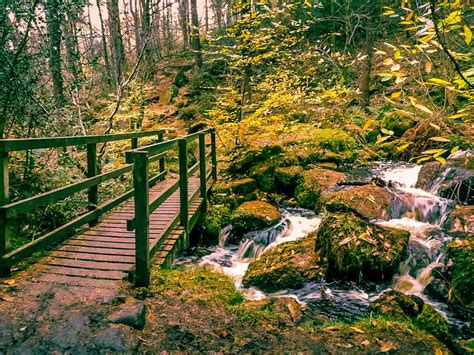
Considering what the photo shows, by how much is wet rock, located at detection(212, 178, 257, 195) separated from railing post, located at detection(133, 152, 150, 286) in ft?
15.8

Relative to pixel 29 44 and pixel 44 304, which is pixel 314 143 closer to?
pixel 29 44

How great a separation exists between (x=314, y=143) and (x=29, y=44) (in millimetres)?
7894

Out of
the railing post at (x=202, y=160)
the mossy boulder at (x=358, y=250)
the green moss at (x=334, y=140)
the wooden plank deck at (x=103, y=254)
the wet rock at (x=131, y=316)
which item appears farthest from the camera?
the green moss at (x=334, y=140)

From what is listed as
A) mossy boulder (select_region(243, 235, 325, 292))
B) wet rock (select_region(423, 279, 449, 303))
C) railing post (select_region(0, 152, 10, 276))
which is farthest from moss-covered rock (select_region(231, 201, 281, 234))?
railing post (select_region(0, 152, 10, 276))

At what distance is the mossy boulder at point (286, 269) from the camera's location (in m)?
5.52

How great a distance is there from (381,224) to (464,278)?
2361 millimetres

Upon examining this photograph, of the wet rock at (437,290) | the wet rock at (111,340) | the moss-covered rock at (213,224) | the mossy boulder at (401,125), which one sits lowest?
the wet rock at (437,290)

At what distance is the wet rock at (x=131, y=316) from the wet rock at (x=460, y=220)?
19.5ft

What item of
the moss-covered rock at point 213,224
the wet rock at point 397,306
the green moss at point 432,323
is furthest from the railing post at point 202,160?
the green moss at point 432,323

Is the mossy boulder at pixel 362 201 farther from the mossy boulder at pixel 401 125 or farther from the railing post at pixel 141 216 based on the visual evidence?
the mossy boulder at pixel 401 125

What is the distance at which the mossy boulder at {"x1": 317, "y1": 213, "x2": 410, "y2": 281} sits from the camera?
17.8 feet

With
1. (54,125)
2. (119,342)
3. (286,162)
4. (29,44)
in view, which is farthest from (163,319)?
(286,162)

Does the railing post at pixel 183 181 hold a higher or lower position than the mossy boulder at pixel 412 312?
higher

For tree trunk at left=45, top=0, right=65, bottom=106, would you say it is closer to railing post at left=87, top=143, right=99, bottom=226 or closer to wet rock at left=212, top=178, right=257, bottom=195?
railing post at left=87, top=143, right=99, bottom=226
